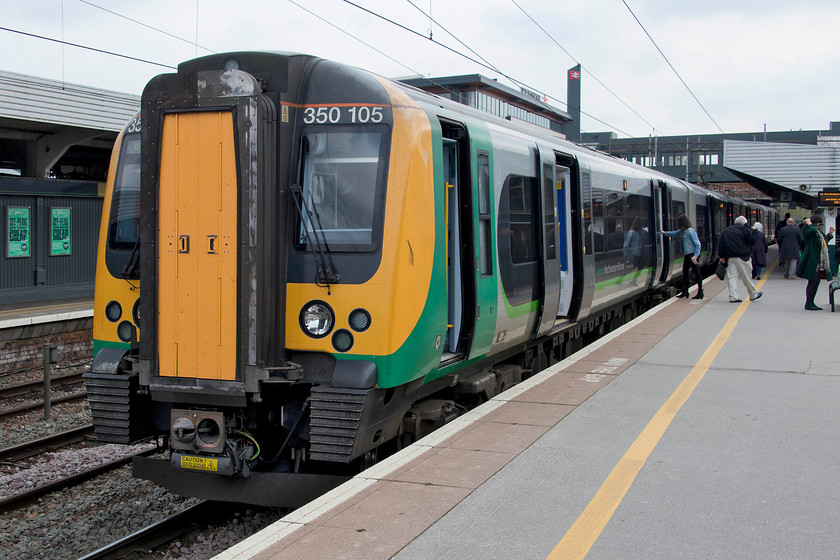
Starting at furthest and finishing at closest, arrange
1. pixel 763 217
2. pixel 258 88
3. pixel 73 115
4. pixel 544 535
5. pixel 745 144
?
1. pixel 763 217
2. pixel 745 144
3. pixel 73 115
4. pixel 258 88
5. pixel 544 535

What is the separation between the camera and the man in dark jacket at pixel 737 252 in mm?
15219

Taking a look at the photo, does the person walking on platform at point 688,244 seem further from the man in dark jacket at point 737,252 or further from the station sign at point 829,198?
the station sign at point 829,198

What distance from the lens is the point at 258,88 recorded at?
5125 mm

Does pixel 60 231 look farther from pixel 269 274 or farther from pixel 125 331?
pixel 269 274

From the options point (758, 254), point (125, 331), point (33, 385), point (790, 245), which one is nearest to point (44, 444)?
point (33, 385)

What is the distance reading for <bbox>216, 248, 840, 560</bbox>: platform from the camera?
13.4ft

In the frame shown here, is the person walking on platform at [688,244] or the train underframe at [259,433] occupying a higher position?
the person walking on platform at [688,244]

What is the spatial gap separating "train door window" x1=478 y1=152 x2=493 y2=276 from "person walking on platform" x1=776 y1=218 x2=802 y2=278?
16283mm

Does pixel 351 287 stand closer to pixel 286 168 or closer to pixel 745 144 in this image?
pixel 286 168

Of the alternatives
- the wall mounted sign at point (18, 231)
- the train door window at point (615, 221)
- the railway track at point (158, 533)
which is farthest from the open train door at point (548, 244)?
the wall mounted sign at point (18, 231)

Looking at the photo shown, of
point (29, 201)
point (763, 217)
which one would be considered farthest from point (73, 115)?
point (763, 217)

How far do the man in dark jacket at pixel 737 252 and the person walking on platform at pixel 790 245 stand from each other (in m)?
6.09

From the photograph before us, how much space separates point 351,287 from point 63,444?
17.3 feet

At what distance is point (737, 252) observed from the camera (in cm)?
1536
